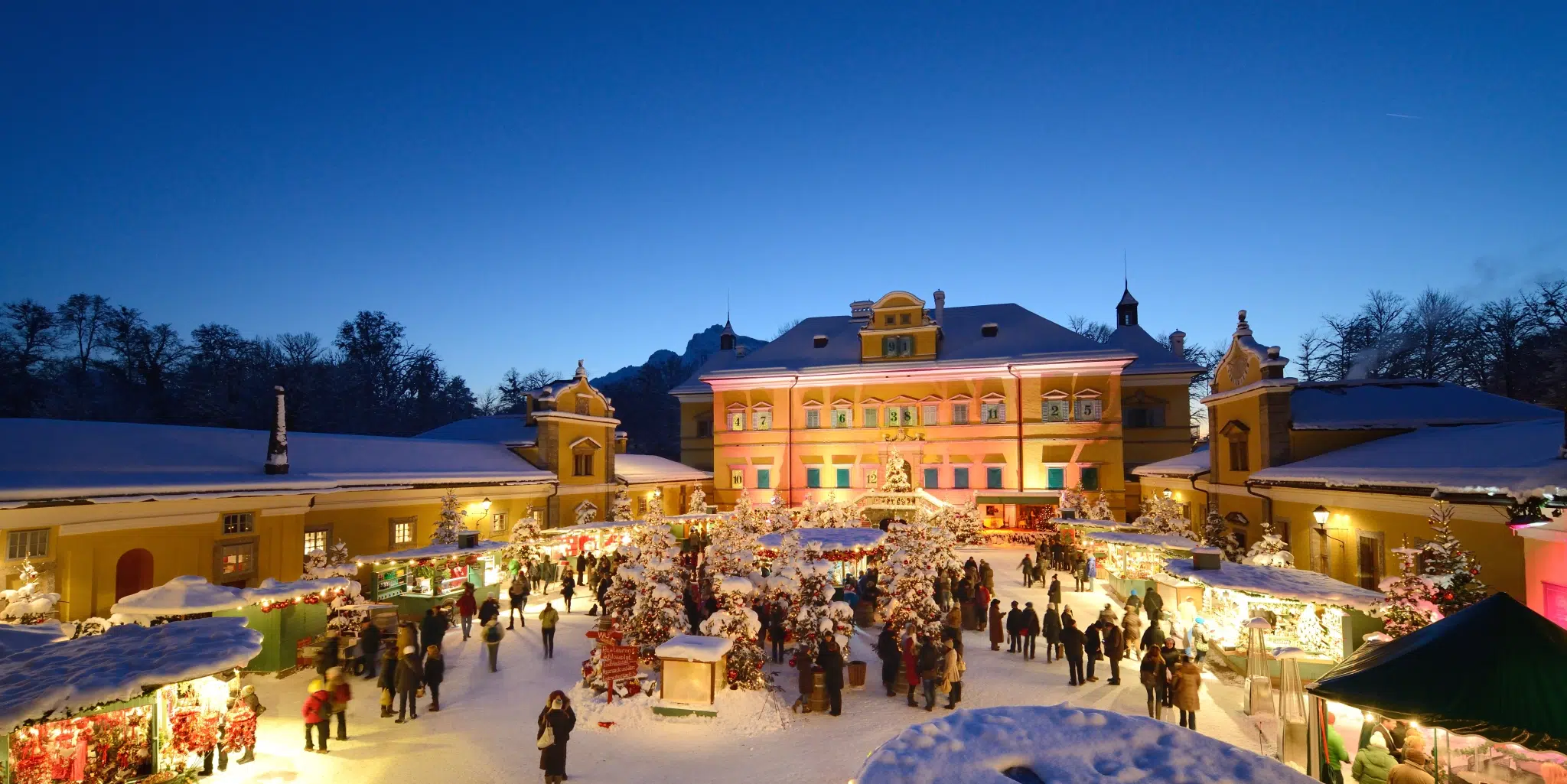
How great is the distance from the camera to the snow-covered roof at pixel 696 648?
13.2m

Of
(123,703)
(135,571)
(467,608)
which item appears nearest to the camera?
(123,703)

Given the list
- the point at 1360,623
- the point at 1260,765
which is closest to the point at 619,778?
the point at 1260,765

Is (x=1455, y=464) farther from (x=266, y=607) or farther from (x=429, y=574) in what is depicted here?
(x=266, y=607)

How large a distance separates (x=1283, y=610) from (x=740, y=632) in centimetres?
1008

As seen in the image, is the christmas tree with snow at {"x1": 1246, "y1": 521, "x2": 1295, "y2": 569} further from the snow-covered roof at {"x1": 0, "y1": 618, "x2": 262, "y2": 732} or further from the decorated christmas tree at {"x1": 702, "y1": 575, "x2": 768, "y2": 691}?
the snow-covered roof at {"x1": 0, "y1": 618, "x2": 262, "y2": 732}

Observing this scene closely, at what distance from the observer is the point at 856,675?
49.3ft

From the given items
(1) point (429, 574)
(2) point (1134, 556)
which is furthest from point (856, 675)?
(1) point (429, 574)

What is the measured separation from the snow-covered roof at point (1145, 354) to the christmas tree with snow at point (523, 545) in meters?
29.4

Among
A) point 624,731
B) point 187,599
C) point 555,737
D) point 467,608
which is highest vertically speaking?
point 187,599

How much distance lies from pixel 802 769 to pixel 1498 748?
8453mm

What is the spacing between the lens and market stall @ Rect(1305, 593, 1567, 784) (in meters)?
6.12

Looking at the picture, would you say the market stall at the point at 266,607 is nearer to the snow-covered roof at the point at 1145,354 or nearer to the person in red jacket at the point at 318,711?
the person in red jacket at the point at 318,711

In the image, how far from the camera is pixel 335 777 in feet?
35.7

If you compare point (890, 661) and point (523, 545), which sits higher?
point (523, 545)
